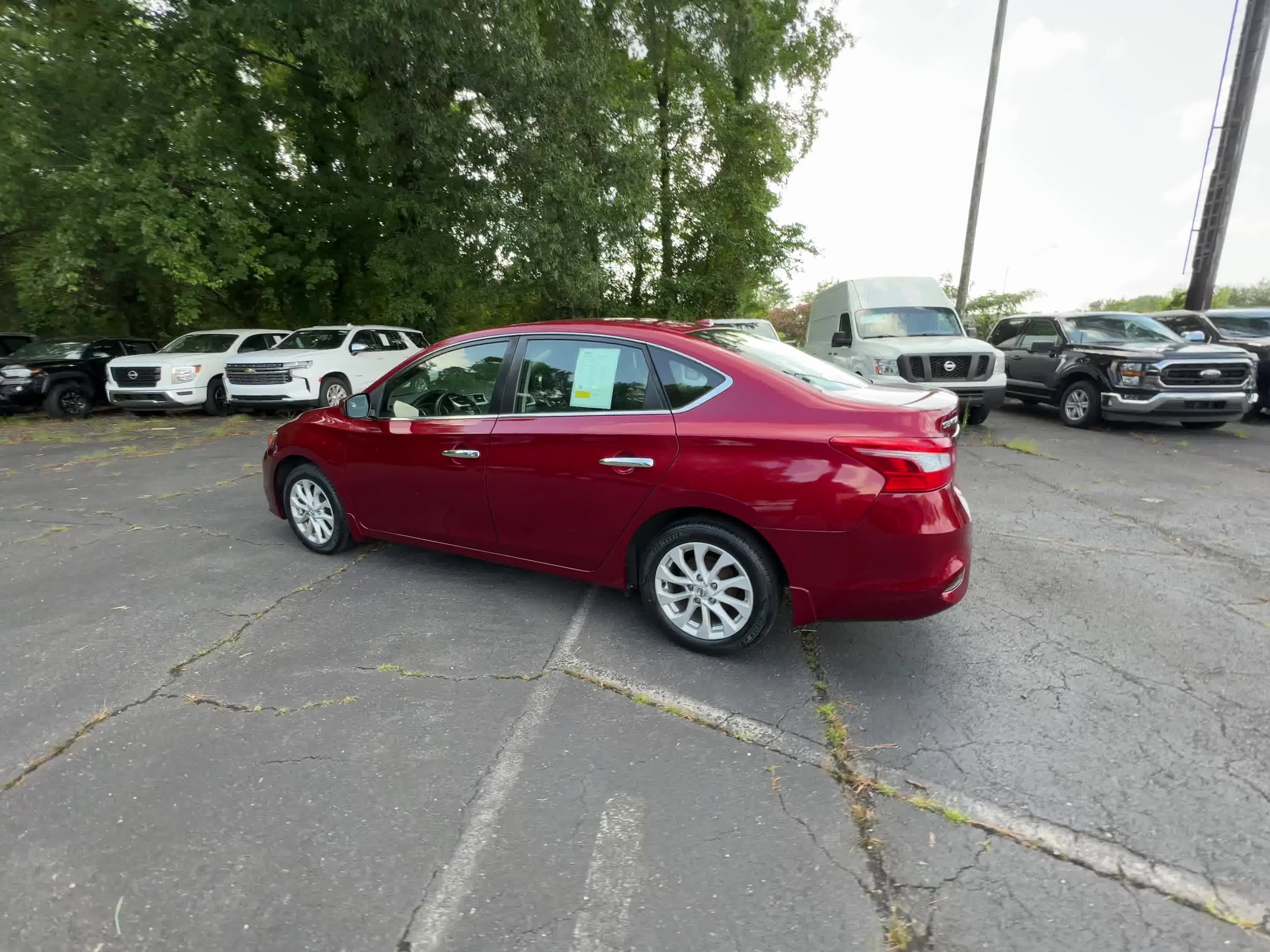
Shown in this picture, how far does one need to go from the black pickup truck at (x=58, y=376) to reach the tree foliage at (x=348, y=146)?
60.8 inches

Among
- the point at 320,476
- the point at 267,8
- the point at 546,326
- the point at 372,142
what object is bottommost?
the point at 320,476

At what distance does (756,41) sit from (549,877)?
20.3 m

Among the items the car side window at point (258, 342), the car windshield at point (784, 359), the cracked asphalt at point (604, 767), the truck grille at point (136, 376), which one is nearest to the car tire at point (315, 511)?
the cracked asphalt at point (604, 767)

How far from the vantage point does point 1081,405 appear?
34.4ft

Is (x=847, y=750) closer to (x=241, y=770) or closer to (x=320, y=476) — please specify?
(x=241, y=770)

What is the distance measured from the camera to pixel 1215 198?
14.7 m

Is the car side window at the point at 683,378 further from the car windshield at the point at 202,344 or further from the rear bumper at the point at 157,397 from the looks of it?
the car windshield at the point at 202,344

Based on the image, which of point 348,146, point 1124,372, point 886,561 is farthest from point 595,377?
point 348,146

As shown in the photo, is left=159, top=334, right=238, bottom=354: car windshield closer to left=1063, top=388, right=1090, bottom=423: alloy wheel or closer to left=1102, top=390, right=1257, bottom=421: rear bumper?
left=1063, top=388, right=1090, bottom=423: alloy wheel

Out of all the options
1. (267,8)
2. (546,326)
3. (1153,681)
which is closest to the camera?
(1153,681)

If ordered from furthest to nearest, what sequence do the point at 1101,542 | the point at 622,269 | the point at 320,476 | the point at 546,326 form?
1. the point at 622,269
2. the point at 1101,542
3. the point at 320,476
4. the point at 546,326

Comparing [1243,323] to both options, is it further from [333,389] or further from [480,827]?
[333,389]

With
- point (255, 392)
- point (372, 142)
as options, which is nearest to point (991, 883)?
point (255, 392)

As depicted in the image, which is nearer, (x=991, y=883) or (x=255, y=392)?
(x=991, y=883)
